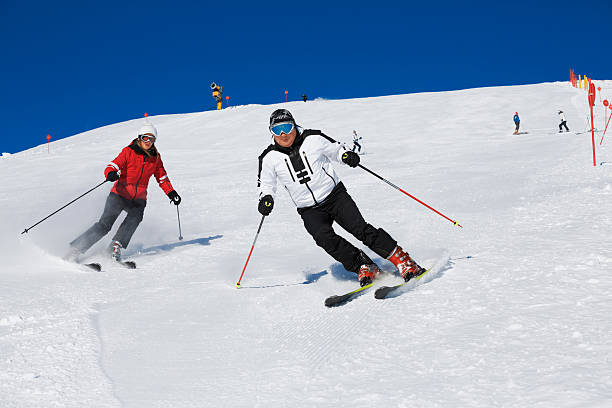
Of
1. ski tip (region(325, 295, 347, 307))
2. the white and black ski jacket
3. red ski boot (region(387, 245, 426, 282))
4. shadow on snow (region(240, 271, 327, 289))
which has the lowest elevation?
shadow on snow (region(240, 271, 327, 289))

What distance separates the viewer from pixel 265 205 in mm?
4172

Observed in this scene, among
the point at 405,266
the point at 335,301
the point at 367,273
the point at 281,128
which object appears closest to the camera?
the point at 335,301

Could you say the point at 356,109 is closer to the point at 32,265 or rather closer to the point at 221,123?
the point at 221,123

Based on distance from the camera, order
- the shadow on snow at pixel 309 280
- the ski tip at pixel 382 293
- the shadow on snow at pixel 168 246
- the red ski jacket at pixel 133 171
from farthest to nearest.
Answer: the shadow on snow at pixel 168 246, the red ski jacket at pixel 133 171, the shadow on snow at pixel 309 280, the ski tip at pixel 382 293

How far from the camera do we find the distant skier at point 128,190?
589 cm

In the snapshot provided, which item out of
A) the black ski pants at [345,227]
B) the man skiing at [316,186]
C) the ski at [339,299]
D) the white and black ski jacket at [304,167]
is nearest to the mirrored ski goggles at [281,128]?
the man skiing at [316,186]

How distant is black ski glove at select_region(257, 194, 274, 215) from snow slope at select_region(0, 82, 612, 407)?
71 centimetres

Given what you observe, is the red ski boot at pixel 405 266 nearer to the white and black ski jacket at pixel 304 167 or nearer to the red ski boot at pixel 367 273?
the red ski boot at pixel 367 273

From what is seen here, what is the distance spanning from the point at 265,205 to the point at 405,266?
4.38 feet

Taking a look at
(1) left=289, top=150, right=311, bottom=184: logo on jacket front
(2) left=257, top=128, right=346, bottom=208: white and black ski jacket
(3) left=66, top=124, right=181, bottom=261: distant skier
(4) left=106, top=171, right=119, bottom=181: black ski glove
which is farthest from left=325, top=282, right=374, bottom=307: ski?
(4) left=106, top=171, right=119, bottom=181: black ski glove

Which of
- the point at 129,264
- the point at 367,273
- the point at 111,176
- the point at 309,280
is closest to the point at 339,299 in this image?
the point at 367,273

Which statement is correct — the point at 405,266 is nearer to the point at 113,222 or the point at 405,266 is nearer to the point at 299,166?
the point at 299,166

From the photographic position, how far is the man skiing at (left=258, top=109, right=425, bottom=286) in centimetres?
406

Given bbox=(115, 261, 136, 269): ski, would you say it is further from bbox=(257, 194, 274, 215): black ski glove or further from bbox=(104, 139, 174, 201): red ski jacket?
bbox=(257, 194, 274, 215): black ski glove
